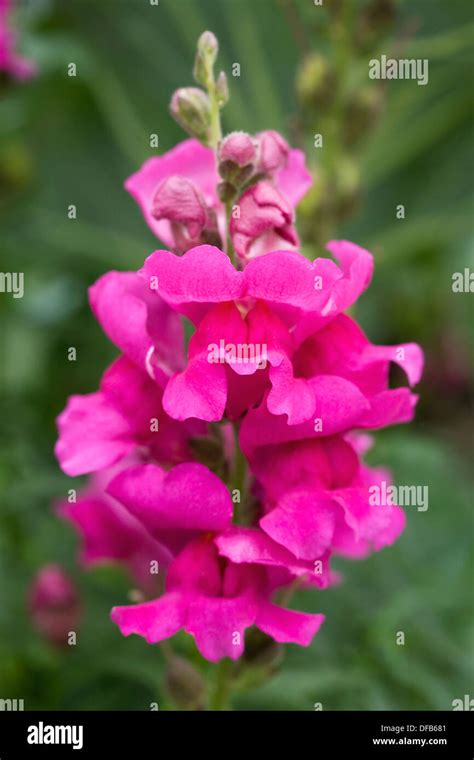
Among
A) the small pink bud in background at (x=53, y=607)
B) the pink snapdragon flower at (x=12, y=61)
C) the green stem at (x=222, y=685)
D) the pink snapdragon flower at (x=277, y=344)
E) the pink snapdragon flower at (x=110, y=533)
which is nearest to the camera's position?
the pink snapdragon flower at (x=277, y=344)

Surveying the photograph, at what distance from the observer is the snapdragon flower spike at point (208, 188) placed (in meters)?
0.57

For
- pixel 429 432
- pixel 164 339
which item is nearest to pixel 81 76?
pixel 429 432

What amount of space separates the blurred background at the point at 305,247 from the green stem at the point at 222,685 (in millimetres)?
171

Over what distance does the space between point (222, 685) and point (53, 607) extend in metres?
0.38

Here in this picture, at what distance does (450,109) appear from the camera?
4.84 ft

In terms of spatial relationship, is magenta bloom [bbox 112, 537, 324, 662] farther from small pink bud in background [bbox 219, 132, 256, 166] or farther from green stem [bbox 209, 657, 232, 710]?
small pink bud in background [bbox 219, 132, 256, 166]

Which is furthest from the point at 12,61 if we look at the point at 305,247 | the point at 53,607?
the point at 53,607

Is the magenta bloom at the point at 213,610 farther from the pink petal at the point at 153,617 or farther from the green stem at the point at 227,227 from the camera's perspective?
the green stem at the point at 227,227

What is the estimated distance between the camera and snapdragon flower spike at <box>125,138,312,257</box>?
1.87 ft

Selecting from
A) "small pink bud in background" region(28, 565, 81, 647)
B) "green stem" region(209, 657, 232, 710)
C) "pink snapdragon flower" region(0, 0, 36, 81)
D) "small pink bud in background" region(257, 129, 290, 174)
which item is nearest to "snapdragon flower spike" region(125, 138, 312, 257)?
"small pink bud in background" region(257, 129, 290, 174)

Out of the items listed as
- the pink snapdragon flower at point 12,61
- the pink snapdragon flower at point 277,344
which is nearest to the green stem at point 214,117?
the pink snapdragon flower at point 277,344

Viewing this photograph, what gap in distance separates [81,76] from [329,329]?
39.0 inches

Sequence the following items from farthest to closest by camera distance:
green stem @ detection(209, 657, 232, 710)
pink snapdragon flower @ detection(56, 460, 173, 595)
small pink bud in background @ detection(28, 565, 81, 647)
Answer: small pink bud in background @ detection(28, 565, 81, 647) < pink snapdragon flower @ detection(56, 460, 173, 595) < green stem @ detection(209, 657, 232, 710)

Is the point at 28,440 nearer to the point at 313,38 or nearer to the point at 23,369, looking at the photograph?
the point at 23,369
